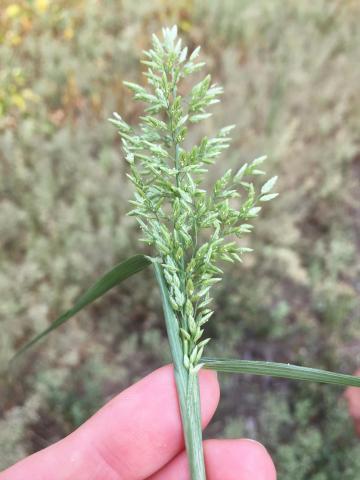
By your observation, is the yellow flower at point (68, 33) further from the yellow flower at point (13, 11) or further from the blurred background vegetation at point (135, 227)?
the yellow flower at point (13, 11)

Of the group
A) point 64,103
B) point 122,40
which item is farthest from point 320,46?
point 64,103

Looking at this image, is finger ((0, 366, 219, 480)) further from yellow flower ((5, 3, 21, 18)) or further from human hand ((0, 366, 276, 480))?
yellow flower ((5, 3, 21, 18))

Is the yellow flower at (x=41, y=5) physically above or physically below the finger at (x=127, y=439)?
above

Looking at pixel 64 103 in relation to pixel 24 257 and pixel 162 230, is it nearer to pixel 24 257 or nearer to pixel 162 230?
pixel 24 257

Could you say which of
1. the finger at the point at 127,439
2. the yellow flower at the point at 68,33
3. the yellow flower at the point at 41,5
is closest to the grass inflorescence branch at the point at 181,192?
the finger at the point at 127,439

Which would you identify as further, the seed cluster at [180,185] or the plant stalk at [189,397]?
the plant stalk at [189,397]

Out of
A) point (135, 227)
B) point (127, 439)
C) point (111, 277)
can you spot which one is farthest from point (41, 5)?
point (127, 439)

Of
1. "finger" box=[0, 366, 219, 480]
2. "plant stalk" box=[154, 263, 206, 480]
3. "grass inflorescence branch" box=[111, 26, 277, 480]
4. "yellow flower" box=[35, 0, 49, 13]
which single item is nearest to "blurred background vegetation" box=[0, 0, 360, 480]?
"yellow flower" box=[35, 0, 49, 13]
